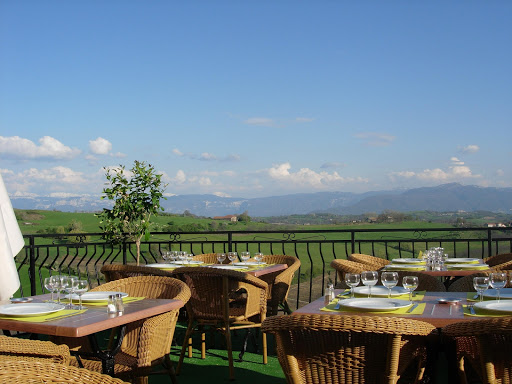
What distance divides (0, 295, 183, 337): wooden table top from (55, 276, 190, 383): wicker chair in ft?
0.31

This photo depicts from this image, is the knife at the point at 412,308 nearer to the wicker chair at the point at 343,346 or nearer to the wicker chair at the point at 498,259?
the wicker chair at the point at 343,346

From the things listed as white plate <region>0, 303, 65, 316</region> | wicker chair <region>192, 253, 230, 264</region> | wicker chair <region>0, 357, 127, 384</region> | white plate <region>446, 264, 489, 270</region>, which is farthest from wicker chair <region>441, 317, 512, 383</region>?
wicker chair <region>192, 253, 230, 264</region>

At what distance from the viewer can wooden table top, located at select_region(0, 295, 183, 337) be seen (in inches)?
97.8

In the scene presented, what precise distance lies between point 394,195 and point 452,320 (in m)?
35.5

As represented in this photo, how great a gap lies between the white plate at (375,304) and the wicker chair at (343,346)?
A: 40cm

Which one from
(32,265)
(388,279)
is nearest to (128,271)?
(388,279)

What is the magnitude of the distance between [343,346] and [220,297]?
8.06ft

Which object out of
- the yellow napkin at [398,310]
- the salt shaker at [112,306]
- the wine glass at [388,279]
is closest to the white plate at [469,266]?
the wine glass at [388,279]

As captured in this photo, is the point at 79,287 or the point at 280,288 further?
the point at 280,288

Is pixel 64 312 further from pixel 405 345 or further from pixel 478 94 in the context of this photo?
pixel 478 94

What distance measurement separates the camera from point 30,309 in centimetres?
286

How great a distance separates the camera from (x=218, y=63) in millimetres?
21391

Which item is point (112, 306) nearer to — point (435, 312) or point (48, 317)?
point (48, 317)

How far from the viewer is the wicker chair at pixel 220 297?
441 cm
